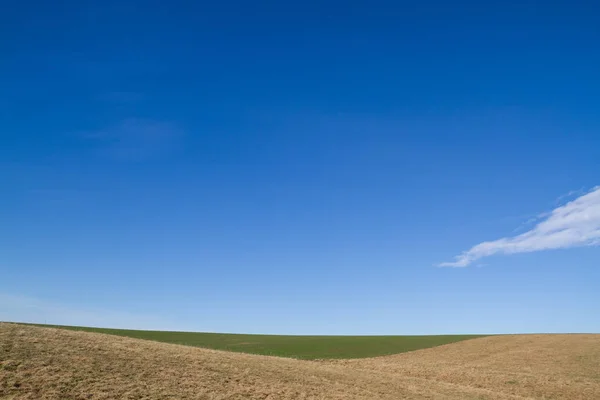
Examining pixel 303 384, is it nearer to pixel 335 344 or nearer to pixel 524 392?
pixel 524 392

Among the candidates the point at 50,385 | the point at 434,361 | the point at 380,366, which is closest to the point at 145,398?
the point at 50,385

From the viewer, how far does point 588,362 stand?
135ft

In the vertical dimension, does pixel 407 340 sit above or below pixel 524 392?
above

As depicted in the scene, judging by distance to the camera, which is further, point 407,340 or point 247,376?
point 407,340

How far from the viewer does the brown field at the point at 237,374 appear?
19.4m

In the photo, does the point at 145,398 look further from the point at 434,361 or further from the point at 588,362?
the point at 588,362

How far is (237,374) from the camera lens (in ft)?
84.4

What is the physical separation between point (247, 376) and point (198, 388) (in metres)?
4.63

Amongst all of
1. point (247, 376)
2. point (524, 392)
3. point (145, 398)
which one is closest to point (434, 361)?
point (524, 392)

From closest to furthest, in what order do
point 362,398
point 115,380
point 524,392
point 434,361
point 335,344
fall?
point 115,380, point 362,398, point 524,392, point 434,361, point 335,344

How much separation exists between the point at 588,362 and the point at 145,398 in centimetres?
4026

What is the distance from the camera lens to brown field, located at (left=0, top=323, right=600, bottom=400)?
19.4 meters

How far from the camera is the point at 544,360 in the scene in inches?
1673

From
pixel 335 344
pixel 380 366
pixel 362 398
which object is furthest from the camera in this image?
pixel 335 344
